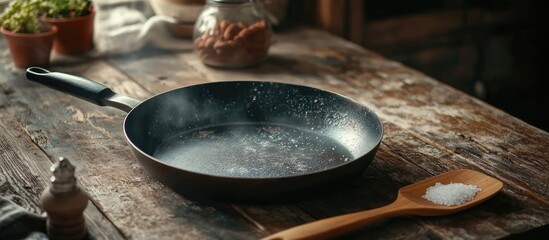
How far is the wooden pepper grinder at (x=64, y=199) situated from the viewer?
103 centimetres

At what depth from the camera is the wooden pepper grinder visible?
40.5 inches

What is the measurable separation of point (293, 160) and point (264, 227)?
21 cm

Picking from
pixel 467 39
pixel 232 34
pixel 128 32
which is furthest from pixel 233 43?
pixel 467 39

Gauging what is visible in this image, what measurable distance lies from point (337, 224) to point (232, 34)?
811 mm

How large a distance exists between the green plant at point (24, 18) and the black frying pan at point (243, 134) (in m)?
0.42

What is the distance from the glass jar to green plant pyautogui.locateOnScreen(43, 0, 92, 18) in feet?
0.88

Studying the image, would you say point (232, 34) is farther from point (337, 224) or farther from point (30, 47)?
point (337, 224)

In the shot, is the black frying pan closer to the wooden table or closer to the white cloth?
the wooden table

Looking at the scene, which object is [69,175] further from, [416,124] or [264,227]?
[416,124]

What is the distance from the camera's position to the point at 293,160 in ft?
4.27

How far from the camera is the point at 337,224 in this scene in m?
1.05

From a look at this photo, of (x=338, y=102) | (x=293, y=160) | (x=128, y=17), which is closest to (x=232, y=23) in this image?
(x=128, y=17)

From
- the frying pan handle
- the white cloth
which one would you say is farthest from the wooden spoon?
the white cloth

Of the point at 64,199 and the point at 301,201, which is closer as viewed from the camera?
Result: the point at 64,199
